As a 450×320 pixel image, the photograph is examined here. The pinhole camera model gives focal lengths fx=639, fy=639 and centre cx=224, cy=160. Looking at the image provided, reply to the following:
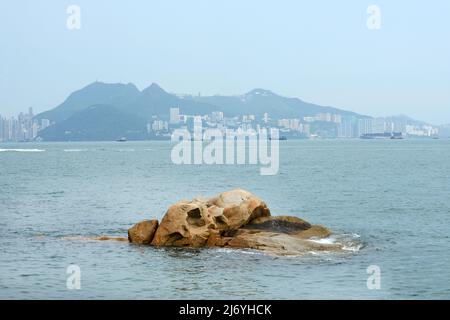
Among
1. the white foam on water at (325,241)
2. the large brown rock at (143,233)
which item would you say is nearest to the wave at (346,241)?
the white foam on water at (325,241)

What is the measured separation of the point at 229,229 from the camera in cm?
3544

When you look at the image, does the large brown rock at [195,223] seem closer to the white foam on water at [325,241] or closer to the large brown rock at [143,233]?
the large brown rock at [143,233]

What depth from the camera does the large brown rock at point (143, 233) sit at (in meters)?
35.2

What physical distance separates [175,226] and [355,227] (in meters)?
14.6

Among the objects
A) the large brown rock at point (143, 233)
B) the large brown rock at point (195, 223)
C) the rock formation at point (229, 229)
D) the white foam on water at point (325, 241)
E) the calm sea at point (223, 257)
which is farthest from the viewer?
the large brown rock at point (143, 233)

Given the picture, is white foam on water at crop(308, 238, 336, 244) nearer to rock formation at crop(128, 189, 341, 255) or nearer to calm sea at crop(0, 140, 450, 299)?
rock formation at crop(128, 189, 341, 255)

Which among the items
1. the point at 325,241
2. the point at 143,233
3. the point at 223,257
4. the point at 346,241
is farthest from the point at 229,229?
the point at 346,241

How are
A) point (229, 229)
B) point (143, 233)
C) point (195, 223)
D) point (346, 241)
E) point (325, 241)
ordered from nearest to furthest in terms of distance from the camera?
point (195, 223)
point (325, 241)
point (143, 233)
point (229, 229)
point (346, 241)

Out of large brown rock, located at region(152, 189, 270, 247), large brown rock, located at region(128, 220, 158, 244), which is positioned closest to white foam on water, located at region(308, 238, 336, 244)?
large brown rock, located at region(152, 189, 270, 247)

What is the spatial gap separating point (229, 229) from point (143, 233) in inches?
187

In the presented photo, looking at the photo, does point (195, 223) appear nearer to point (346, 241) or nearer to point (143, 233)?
point (143, 233)

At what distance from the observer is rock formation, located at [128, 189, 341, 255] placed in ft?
109

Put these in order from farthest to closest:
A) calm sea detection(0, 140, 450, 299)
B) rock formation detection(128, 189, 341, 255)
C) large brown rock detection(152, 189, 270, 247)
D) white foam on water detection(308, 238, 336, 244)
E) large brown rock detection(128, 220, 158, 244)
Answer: large brown rock detection(128, 220, 158, 244), white foam on water detection(308, 238, 336, 244), large brown rock detection(152, 189, 270, 247), rock formation detection(128, 189, 341, 255), calm sea detection(0, 140, 450, 299)

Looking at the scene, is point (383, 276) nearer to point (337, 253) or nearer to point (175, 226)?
point (337, 253)
